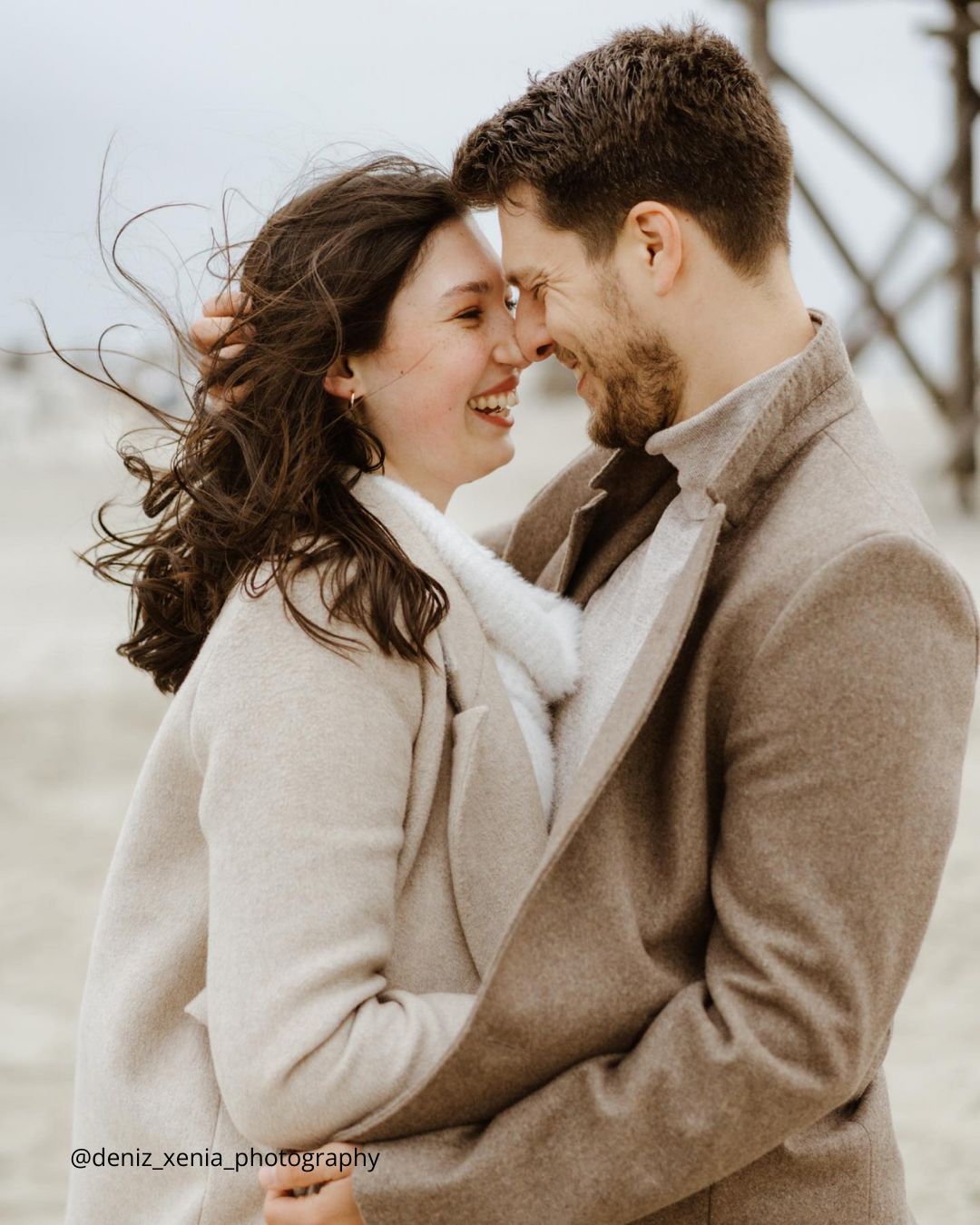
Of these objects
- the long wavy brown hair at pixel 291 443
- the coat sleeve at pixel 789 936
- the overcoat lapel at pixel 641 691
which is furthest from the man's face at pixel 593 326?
the coat sleeve at pixel 789 936

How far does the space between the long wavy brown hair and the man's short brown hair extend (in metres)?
0.19

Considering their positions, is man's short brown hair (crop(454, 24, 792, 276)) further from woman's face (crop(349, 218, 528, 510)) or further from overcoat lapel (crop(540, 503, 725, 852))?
overcoat lapel (crop(540, 503, 725, 852))

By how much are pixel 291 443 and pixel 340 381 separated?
181mm

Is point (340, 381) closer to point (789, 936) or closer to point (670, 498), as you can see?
point (670, 498)

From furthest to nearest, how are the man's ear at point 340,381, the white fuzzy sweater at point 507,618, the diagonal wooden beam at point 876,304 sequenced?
the diagonal wooden beam at point 876,304 < the man's ear at point 340,381 < the white fuzzy sweater at point 507,618

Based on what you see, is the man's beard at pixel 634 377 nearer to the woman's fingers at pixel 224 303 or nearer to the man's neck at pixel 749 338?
the man's neck at pixel 749 338

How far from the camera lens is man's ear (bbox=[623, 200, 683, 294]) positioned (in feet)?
6.66

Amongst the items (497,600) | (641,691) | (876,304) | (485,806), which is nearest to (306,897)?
(485,806)

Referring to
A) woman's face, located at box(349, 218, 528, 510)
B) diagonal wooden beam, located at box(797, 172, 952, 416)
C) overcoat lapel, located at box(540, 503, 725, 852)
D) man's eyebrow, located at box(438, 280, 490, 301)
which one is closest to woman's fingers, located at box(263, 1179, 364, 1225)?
overcoat lapel, located at box(540, 503, 725, 852)

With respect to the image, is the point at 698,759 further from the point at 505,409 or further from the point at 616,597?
the point at 505,409

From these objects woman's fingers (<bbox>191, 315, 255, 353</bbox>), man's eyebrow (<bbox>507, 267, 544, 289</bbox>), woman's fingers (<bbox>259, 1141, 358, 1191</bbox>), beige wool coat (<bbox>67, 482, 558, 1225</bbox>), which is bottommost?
woman's fingers (<bbox>259, 1141, 358, 1191</bbox>)

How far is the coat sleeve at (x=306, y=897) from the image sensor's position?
5.28ft

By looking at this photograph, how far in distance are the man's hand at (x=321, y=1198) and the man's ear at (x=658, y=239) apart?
1.29 metres

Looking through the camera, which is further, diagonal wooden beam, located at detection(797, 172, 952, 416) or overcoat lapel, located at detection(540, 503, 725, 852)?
diagonal wooden beam, located at detection(797, 172, 952, 416)
